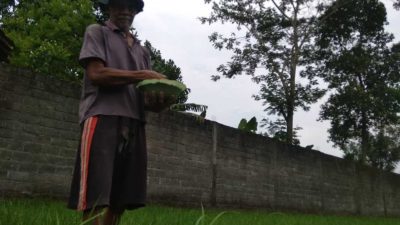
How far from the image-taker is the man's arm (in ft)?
7.08

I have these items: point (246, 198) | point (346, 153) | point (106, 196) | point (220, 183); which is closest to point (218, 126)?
point (220, 183)

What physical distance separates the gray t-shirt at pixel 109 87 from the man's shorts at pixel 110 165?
4 cm

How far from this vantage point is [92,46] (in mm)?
2227

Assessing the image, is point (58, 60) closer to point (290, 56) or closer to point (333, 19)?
point (290, 56)

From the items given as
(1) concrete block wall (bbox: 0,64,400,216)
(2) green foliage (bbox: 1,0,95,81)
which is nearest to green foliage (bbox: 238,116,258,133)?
(1) concrete block wall (bbox: 0,64,400,216)

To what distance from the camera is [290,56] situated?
17453 millimetres

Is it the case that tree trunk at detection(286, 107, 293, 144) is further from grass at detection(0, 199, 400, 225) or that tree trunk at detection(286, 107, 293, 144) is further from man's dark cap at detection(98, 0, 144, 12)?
man's dark cap at detection(98, 0, 144, 12)

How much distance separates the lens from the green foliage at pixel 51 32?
1816cm

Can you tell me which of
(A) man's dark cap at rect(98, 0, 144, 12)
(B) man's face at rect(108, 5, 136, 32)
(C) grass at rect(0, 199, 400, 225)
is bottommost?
(C) grass at rect(0, 199, 400, 225)

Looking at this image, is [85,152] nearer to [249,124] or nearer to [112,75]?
[112,75]

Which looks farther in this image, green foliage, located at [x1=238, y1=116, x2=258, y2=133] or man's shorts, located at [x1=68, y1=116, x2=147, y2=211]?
green foliage, located at [x1=238, y1=116, x2=258, y2=133]

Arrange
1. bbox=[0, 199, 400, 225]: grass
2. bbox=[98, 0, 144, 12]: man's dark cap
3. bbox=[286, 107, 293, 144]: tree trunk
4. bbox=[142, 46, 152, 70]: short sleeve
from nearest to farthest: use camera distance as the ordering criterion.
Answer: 1. bbox=[0, 199, 400, 225]: grass
2. bbox=[98, 0, 144, 12]: man's dark cap
3. bbox=[142, 46, 152, 70]: short sleeve
4. bbox=[286, 107, 293, 144]: tree trunk

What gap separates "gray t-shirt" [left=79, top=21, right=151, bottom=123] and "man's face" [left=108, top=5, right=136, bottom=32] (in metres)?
0.03

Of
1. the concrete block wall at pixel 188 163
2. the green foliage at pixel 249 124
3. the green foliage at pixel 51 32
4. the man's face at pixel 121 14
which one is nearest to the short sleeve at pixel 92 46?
the man's face at pixel 121 14
